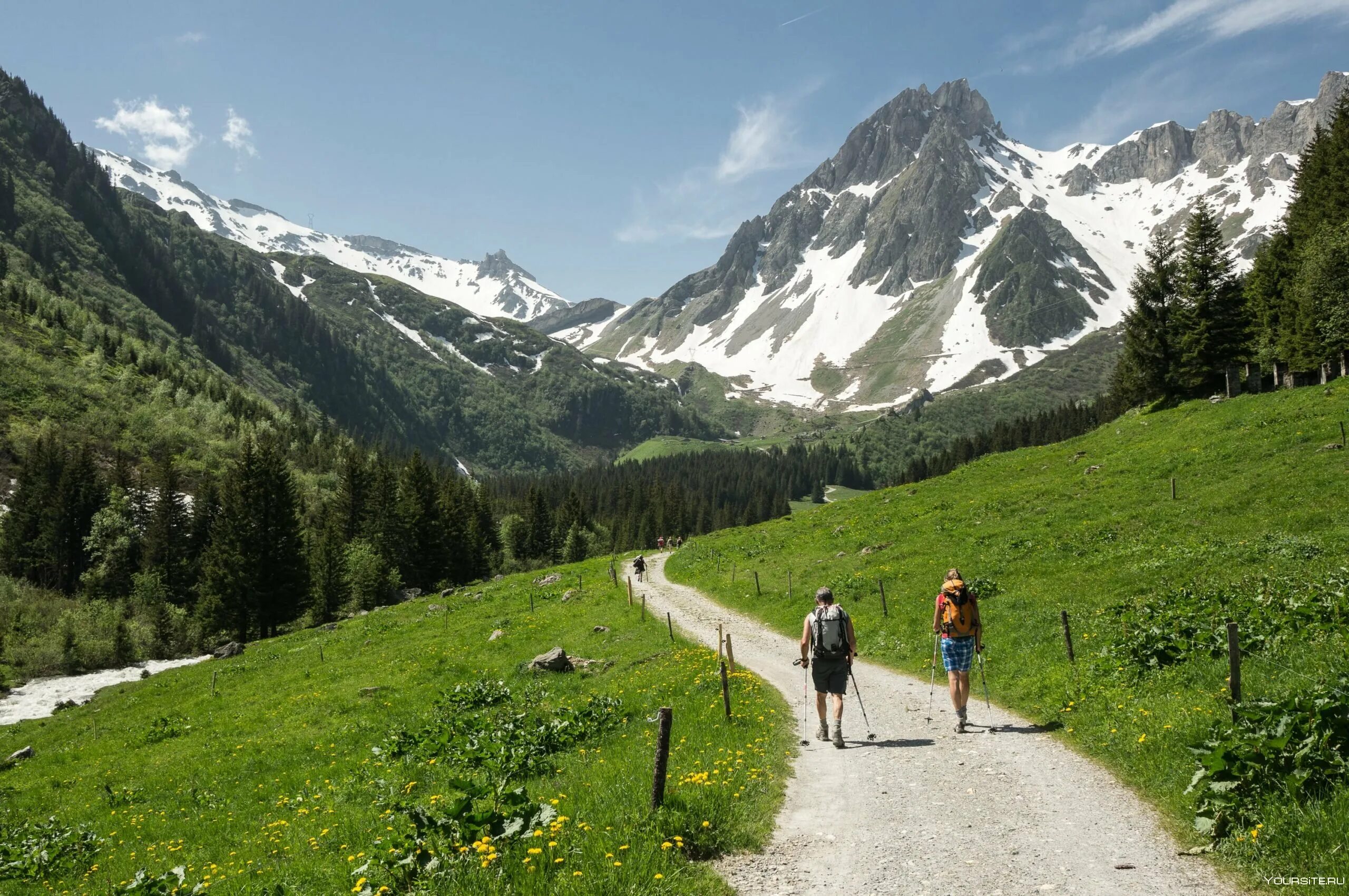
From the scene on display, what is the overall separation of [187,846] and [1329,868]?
18.1 metres

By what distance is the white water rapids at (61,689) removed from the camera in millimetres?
37219

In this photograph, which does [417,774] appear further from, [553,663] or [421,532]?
[421,532]

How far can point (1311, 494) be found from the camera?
81.3 feet

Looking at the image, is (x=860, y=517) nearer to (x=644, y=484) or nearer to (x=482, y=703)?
(x=482, y=703)

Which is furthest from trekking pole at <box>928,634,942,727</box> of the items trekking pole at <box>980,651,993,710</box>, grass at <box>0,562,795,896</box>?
grass at <box>0,562,795,896</box>

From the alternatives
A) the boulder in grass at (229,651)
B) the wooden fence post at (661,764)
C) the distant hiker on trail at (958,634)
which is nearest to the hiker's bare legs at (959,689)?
the distant hiker on trail at (958,634)

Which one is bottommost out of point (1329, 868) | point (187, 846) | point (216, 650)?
point (216, 650)

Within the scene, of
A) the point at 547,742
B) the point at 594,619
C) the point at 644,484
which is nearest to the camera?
the point at 547,742

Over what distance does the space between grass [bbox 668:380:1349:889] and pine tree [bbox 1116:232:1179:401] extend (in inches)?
181

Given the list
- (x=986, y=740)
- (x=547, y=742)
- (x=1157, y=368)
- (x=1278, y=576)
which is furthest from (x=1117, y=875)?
(x=1157, y=368)

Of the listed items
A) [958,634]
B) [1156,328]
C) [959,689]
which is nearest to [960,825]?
[959,689]

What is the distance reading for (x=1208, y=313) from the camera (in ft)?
165

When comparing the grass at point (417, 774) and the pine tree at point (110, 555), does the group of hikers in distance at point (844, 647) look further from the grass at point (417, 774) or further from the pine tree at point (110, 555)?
the pine tree at point (110, 555)

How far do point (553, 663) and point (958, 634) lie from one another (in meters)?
15.5
